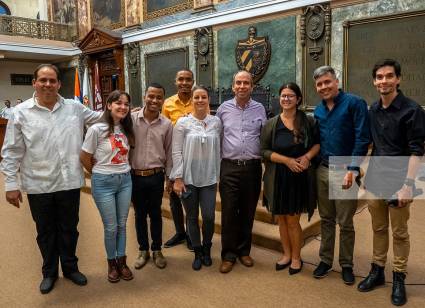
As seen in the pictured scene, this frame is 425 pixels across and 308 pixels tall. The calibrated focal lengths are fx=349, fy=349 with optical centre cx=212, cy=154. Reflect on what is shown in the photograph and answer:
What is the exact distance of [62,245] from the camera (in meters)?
2.82

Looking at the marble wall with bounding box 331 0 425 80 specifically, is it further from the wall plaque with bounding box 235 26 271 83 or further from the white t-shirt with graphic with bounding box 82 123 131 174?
the white t-shirt with graphic with bounding box 82 123 131 174

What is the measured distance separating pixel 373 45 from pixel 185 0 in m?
4.72

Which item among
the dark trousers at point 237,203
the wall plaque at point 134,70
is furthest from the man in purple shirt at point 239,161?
the wall plaque at point 134,70

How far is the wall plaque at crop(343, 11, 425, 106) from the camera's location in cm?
525

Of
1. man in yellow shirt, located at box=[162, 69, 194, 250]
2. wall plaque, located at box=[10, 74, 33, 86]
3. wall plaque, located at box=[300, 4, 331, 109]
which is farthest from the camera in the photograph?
wall plaque, located at box=[10, 74, 33, 86]

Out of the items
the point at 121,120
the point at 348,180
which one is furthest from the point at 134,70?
the point at 348,180

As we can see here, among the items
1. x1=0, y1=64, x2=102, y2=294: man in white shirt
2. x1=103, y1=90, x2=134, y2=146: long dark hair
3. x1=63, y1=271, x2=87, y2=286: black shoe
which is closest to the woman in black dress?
x1=103, y1=90, x2=134, y2=146: long dark hair

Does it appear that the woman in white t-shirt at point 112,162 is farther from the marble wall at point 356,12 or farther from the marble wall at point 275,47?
the marble wall at point 275,47

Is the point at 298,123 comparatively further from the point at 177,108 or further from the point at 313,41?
the point at 313,41

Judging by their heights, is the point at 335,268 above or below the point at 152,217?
below

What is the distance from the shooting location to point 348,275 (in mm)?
2727

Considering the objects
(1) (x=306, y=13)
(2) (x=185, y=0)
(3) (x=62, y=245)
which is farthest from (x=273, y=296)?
(2) (x=185, y=0)

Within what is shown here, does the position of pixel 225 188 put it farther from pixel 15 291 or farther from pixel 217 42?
pixel 217 42

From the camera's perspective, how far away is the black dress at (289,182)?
268cm
